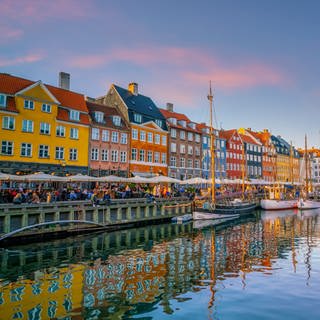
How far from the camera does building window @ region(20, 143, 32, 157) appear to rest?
117 ft

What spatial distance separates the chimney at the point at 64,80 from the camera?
45.0 m

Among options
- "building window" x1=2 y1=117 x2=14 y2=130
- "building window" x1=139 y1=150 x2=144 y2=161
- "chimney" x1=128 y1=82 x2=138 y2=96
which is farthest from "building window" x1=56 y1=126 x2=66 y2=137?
"chimney" x1=128 y1=82 x2=138 y2=96

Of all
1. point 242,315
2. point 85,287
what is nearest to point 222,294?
point 242,315

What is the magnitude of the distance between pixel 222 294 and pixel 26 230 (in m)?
16.3

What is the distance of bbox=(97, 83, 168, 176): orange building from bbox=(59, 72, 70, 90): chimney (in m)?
8.25

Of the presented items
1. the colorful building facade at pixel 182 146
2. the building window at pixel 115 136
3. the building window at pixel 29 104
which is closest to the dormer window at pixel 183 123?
the colorful building facade at pixel 182 146

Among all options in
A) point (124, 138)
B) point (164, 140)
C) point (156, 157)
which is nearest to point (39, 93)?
point (124, 138)

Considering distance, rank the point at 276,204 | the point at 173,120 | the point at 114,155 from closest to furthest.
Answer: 1. the point at 114,155
2. the point at 276,204
3. the point at 173,120

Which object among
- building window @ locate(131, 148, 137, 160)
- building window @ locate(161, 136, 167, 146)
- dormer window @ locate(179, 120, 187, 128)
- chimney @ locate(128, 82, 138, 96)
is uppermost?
chimney @ locate(128, 82, 138, 96)

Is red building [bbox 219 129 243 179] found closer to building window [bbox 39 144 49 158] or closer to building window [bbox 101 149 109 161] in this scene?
building window [bbox 101 149 109 161]

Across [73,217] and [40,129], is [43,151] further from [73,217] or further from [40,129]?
[73,217]

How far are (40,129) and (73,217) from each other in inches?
616

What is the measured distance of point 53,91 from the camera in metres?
41.9

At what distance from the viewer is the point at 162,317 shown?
9875 millimetres
